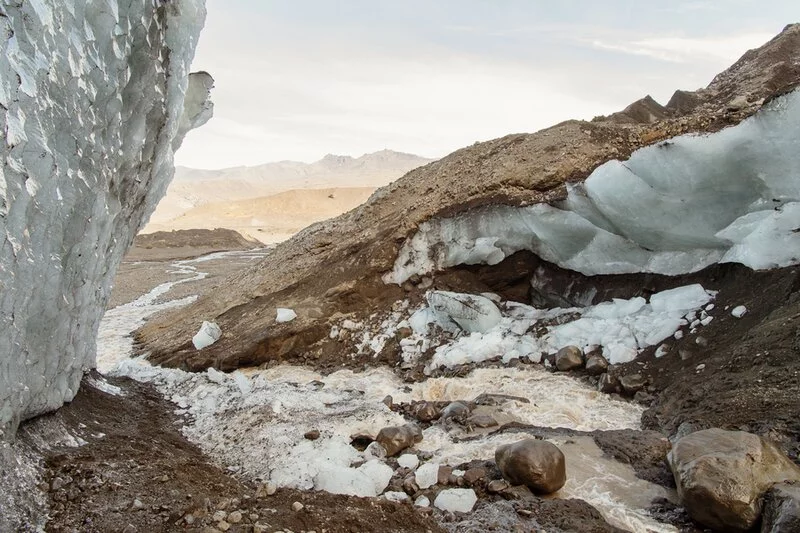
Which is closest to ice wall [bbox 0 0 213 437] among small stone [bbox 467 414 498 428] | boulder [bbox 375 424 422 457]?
boulder [bbox 375 424 422 457]

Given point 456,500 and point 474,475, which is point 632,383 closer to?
point 474,475

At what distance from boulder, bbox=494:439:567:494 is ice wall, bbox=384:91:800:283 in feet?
13.4

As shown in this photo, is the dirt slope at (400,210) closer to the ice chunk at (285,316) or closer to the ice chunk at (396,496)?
the ice chunk at (285,316)

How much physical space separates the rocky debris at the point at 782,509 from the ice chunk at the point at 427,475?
236cm

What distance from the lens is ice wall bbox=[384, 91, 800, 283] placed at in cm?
652

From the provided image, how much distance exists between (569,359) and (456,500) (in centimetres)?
355

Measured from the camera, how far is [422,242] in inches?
394

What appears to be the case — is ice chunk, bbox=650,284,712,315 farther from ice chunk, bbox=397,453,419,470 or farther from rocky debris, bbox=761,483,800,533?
ice chunk, bbox=397,453,419,470

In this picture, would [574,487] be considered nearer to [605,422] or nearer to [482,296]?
[605,422]

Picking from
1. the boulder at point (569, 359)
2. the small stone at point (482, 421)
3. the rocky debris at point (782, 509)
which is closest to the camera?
the rocky debris at point (782, 509)

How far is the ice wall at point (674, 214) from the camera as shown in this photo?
6523 mm

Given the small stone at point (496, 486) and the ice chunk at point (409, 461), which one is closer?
the small stone at point (496, 486)

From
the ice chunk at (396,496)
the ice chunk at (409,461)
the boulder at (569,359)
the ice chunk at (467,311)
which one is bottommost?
the ice chunk at (396,496)

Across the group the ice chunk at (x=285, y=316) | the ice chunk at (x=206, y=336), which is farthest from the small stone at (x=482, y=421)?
the ice chunk at (x=206, y=336)
